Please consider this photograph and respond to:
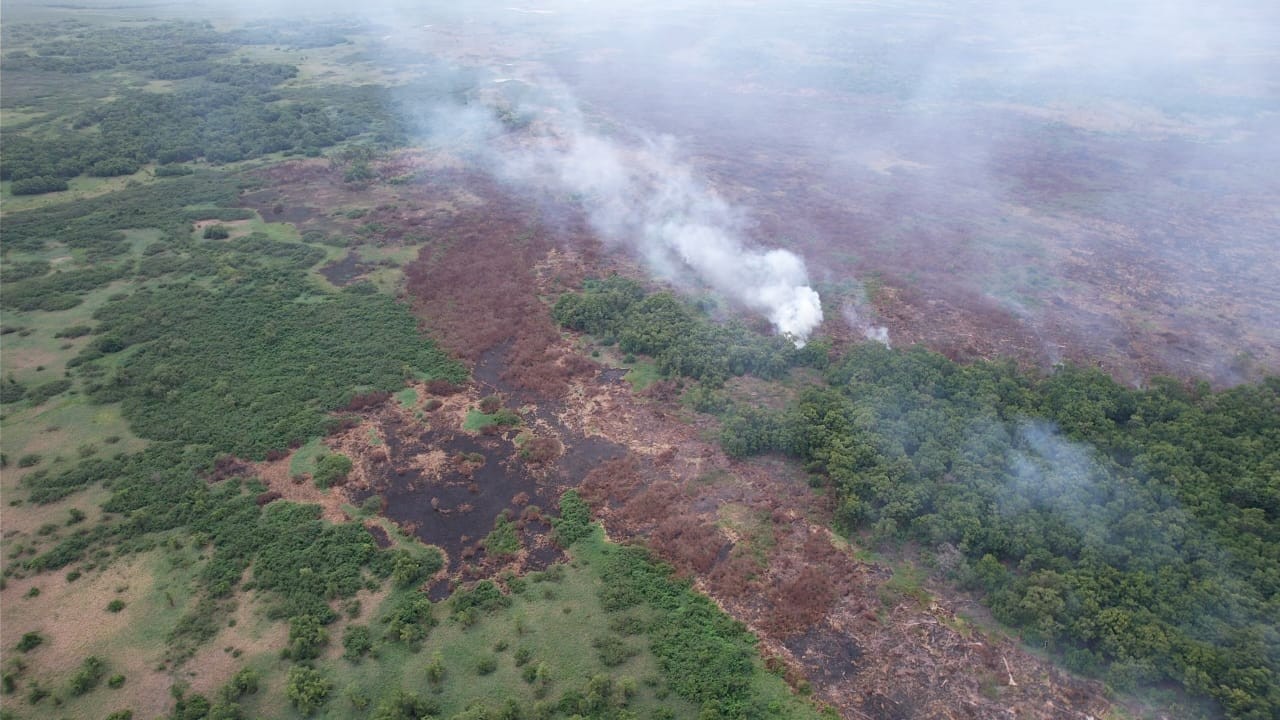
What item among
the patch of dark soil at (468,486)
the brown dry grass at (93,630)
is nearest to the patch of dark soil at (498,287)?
the patch of dark soil at (468,486)

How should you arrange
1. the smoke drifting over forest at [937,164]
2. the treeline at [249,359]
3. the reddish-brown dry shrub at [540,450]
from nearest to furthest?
the reddish-brown dry shrub at [540,450]
the treeline at [249,359]
the smoke drifting over forest at [937,164]

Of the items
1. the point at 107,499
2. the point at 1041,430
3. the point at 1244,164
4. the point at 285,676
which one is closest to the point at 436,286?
the point at 107,499

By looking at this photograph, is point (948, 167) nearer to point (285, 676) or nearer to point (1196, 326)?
point (1196, 326)

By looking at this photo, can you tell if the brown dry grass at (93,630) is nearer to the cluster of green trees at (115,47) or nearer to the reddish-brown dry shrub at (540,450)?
the reddish-brown dry shrub at (540,450)

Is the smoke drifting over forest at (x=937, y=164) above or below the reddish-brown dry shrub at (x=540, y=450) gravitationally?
above

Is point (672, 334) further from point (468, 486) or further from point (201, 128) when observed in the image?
point (201, 128)

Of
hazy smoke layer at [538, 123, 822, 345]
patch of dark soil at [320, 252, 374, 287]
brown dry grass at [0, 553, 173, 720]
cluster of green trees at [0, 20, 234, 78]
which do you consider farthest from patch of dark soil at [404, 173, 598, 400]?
cluster of green trees at [0, 20, 234, 78]
